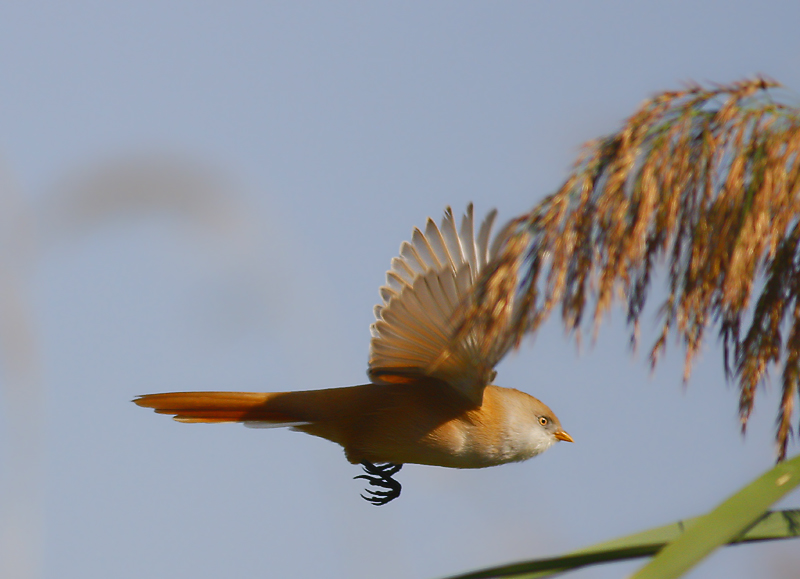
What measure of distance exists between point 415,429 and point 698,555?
1750 millimetres

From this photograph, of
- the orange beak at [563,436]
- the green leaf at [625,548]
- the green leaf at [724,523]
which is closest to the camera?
the green leaf at [724,523]

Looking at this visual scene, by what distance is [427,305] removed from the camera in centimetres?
263

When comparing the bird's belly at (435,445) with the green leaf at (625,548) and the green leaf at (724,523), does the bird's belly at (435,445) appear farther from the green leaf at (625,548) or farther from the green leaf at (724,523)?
the green leaf at (724,523)

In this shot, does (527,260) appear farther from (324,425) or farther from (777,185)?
(324,425)

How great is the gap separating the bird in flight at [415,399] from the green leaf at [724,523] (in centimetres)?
143

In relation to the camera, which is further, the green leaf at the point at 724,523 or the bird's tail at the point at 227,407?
the bird's tail at the point at 227,407

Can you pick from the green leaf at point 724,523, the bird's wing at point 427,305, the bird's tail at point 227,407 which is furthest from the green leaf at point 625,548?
the bird's tail at point 227,407

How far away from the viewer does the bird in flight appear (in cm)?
261

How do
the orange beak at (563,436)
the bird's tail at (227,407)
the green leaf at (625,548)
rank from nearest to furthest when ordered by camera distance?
the green leaf at (625,548) → the bird's tail at (227,407) → the orange beak at (563,436)

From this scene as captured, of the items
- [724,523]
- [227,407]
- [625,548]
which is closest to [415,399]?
[227,407]

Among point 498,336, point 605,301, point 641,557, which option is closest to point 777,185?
point 605,301

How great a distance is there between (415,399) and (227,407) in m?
0.56

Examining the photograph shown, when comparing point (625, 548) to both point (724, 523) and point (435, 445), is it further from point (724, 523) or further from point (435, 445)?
point (435, 445)

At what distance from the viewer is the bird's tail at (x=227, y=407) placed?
246 centimetres
